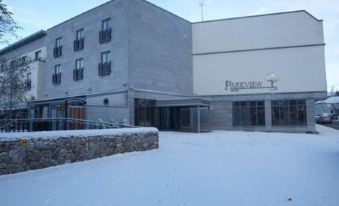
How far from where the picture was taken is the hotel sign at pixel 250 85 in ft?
93.9

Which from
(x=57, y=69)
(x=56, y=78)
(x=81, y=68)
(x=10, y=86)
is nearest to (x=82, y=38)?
(x=81, y=68)

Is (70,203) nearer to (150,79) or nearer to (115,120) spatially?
(115,120)

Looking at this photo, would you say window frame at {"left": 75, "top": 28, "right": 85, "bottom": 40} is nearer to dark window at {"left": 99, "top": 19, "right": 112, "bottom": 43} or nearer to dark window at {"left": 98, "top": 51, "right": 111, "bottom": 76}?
dark window at {"left": 99, "top": 19, "right": 112, "bottom": 43}

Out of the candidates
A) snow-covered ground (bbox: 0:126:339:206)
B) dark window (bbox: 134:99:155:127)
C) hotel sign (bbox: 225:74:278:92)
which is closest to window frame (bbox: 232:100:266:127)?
hotel sign (bbox: 225:74:278:92)

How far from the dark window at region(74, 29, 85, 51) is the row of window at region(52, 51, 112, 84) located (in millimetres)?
1053

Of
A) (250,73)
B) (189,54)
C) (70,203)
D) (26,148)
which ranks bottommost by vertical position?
(70,203)

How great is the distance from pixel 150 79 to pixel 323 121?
33237 millimetres

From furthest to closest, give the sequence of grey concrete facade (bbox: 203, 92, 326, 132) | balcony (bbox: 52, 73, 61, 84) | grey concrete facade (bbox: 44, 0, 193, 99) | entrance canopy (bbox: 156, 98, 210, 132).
Result: balcony (bbox: 52, 73, 61, 84), grey concrete facade (bbox: 203, 92, 326, 132), entrance canopy (bbox: 156, 98, 210, 132), grey concrete facade (bbox: 44, 0, 193, 99)

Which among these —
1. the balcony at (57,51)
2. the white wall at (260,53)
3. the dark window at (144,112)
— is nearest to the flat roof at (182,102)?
the dark window at (144,112)

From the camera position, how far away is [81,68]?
27.3 meters

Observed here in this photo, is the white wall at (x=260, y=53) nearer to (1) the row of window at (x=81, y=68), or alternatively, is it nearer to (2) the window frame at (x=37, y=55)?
(1) the row of window at (x=81, y=68)

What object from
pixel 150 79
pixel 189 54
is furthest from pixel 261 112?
pixel 150 79

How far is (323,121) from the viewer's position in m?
47.2

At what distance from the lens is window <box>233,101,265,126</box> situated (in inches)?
1126
